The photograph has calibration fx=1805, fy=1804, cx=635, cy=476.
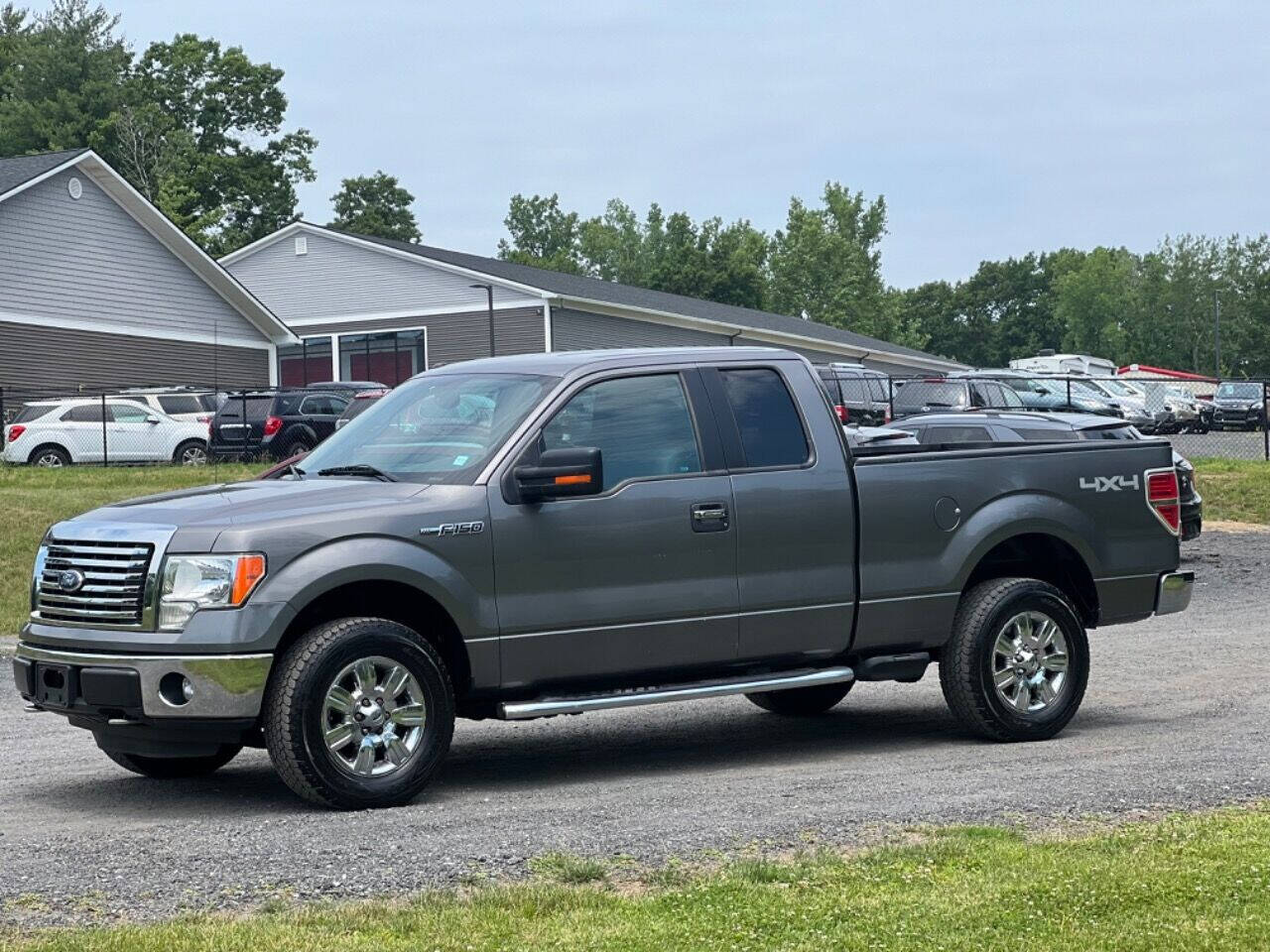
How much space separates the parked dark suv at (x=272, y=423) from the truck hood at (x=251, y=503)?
21948 mm

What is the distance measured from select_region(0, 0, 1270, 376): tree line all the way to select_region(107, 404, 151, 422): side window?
117 feet

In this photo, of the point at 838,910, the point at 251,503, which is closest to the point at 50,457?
the point at 251,503

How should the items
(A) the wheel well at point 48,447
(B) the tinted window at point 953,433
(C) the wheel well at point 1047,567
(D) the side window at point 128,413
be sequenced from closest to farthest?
1. (C) the wheel well at point 1047,567
2. (B) the tinted window at point 953,433
3. (A) the wheel well at point 48,447
4. (D) the side window at point 128,413

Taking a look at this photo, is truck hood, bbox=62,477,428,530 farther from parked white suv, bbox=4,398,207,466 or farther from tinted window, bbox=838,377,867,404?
tinted window, bbox=838,377,867,404

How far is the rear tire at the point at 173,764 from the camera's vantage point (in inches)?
345

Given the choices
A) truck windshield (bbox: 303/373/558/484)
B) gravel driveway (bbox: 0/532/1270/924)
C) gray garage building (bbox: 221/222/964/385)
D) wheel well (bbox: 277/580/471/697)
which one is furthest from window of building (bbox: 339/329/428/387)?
wheel well (bbox: 277/580/471/697)

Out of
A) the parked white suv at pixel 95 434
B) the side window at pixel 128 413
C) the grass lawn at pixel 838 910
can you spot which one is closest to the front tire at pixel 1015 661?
the grass lawn at pixel 838 910

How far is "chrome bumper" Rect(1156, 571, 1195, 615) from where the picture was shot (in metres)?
10.1

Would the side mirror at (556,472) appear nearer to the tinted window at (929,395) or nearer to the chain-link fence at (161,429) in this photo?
the chain-link fence at (161,429)

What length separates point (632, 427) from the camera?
8703mm

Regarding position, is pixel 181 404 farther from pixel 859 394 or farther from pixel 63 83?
pixel 63 83

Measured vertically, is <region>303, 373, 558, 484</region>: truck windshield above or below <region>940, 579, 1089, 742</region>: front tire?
above

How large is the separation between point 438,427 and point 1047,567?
3.61m

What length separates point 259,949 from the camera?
17.3ft
